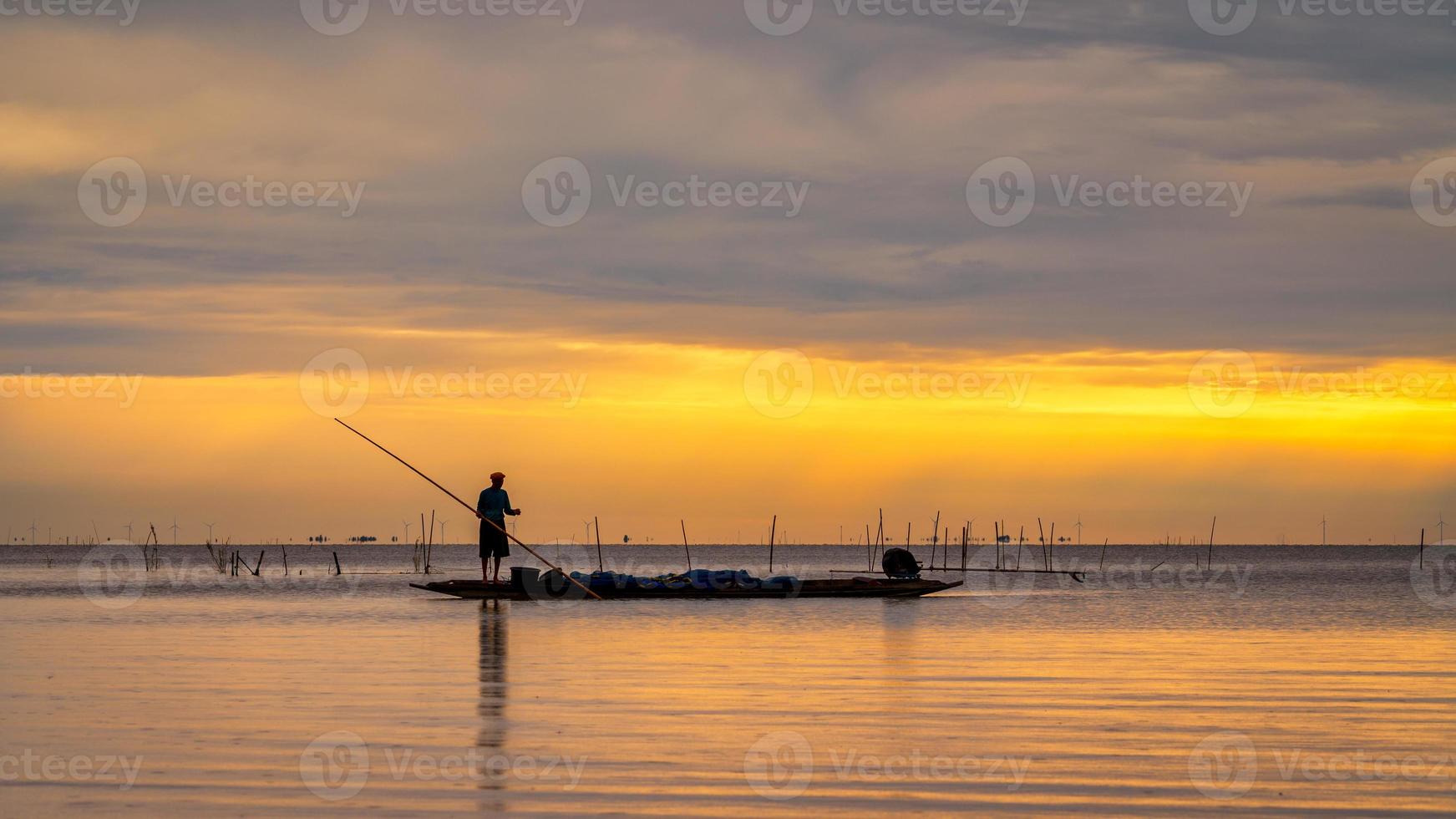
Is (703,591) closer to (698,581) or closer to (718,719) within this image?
(698,581)

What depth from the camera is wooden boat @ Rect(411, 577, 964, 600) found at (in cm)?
3322

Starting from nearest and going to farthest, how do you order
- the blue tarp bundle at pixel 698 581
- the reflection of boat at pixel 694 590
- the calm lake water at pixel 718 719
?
the calm lake water at pixel 718 719, the reflection of boat at pixel 694 590, the blue tarp bundle at pixel 698 581

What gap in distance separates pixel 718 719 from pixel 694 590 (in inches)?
906

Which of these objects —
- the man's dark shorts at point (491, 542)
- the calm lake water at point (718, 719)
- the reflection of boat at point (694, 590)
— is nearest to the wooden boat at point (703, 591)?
the reflection of boat at point (694, 590)

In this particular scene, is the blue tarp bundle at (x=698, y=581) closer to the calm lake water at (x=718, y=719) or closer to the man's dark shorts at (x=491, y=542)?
the man's dark shorts at (x=491, y=542)

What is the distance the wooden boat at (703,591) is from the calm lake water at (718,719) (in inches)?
304

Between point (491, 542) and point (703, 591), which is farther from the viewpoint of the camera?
point (703, 591)

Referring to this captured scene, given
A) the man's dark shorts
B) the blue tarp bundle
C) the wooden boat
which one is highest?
the man's dark shorts

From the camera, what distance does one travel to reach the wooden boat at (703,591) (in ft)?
109

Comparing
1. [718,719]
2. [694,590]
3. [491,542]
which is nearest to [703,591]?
[694,590]

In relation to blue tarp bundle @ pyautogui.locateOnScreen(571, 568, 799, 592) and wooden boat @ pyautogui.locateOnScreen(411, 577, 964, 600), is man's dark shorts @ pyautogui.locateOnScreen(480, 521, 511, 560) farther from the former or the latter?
blue tarp bundle @ pyautogui.locateOnScreen(571, 568, 799, 592)

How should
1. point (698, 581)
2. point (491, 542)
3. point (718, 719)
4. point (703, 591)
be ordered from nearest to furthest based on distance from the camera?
1. point (718, 719)
2. point (491, 542)
3. point (703, 591)
4. point (698, 581)

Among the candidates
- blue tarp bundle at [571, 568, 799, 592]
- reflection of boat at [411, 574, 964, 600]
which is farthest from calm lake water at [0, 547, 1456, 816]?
blue tarp bundle at [571, 568, 799, 592]

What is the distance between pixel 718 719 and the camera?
12.3 metres
